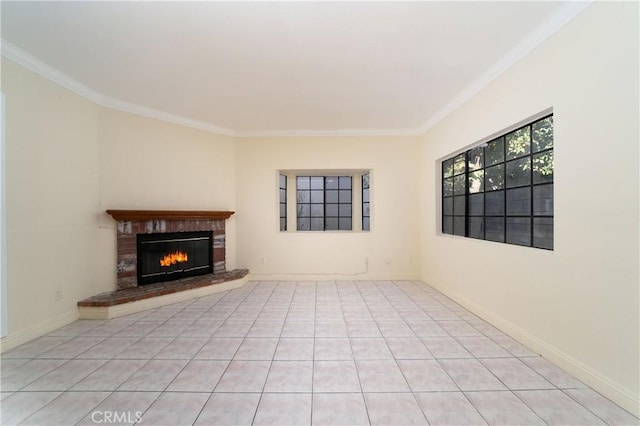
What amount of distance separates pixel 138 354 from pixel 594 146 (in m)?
4.00

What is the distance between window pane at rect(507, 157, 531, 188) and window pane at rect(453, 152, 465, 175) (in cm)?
93

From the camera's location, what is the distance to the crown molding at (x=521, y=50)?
75.5 inches

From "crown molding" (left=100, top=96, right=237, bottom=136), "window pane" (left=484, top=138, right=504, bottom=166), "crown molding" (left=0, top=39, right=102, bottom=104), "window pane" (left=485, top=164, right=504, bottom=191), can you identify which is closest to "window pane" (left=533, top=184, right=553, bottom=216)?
"window pane" (left=485, top=164, right=504, bottom=191)

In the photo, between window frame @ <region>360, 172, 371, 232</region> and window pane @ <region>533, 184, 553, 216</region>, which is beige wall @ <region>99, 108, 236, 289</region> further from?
window pane @ <region>533, 184, 553, 216</region>

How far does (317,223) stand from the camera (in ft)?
18.6

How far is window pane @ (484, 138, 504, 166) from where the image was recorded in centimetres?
296

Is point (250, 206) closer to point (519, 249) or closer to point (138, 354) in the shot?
point (138, 354)

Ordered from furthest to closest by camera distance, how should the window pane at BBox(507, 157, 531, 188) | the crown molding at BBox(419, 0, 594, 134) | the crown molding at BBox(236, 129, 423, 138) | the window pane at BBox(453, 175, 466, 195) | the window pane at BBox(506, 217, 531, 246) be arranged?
the crown molding at BBox(236, 129, 423, 138), the window pane at BBox(453, 175, 466, 195), the window pane at BBox(506, 217, 531, 246), the window pane at BBox(507, 157, 531, 188), the crown molding at BBox(419, 0, 594, 134)

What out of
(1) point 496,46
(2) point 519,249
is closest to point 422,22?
(1) point 496,46

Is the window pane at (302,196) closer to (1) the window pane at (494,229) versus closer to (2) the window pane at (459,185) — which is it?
(2) the window pane at (459,185)

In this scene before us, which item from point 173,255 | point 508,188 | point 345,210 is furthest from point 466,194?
point 173,255

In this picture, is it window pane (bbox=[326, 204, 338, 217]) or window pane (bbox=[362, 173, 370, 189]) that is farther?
window pane (bbox=[326, 204, 338, 217])

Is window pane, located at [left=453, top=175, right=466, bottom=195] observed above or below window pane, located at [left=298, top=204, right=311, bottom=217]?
above

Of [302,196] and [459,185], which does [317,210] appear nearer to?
[302,196]
